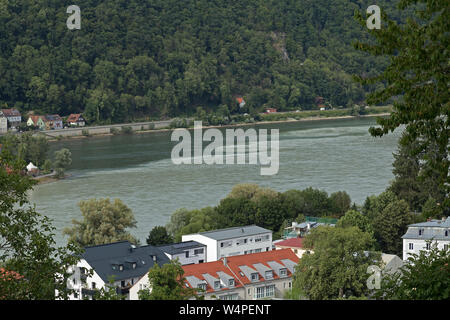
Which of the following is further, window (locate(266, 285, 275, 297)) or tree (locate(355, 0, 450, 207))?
window (locate(266, 285, 275, 297))

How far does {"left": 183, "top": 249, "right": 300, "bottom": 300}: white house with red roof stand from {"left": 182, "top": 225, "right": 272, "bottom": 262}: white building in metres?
0.83

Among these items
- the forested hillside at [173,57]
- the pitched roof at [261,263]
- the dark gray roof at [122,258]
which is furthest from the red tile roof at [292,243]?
the forested hillside at [173,57]

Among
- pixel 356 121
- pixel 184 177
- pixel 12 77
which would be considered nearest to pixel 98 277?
pixel 184 177

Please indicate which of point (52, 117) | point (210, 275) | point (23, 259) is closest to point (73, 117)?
point (52, 117)

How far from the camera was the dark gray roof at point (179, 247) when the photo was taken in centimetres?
821

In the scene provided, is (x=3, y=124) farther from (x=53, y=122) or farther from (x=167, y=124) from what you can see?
(x=167, y=124)

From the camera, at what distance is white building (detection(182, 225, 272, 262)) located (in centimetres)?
870

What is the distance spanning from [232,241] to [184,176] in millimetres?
6363

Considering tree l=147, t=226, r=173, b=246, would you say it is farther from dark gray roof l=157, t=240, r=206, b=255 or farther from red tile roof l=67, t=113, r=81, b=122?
red tile roof l=67, t=113, r=81, b=122

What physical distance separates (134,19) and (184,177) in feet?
79.0

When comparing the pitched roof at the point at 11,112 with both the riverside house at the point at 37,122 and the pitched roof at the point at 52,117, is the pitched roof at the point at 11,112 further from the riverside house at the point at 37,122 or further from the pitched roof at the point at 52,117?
the pitched roof at the point at 52,117

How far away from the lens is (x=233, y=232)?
30.1 feet

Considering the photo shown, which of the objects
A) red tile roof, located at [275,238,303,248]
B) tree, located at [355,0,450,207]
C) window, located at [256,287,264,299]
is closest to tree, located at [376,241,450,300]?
tree, located at [355,0,450,207]
